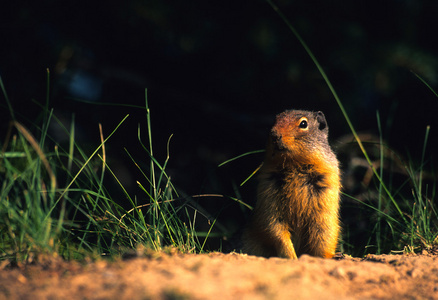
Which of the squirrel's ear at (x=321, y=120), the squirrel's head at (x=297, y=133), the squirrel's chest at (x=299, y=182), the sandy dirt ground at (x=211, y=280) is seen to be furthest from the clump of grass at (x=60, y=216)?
the squirrel's ear at (x=321, y=120)

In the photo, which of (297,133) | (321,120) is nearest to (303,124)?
(297,133)

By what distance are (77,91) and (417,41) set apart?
3513 millimetres

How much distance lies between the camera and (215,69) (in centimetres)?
482

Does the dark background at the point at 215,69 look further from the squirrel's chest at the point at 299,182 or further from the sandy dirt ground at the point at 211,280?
the sandy dirt ground at the point at 211,280

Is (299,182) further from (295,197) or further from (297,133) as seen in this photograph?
(297,133)

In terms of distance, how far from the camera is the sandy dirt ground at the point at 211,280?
5.16 feet

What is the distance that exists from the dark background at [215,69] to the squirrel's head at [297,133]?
627 mm

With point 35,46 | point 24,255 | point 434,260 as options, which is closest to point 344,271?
point 434,260

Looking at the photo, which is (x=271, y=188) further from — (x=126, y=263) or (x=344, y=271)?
(x=126, y=263)

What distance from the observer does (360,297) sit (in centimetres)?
183

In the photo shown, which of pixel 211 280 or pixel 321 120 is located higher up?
pixel 321 120

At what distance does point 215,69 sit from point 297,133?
1.91m

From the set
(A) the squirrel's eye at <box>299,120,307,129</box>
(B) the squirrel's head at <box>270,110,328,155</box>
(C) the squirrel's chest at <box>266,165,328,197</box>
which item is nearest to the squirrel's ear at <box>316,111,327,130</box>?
(B) the squirrel's head at <box>270,110,328,155</box>

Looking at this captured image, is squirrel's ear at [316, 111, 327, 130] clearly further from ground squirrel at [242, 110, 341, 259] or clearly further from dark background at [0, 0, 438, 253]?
dark background at [0, 0, 438, 253]
